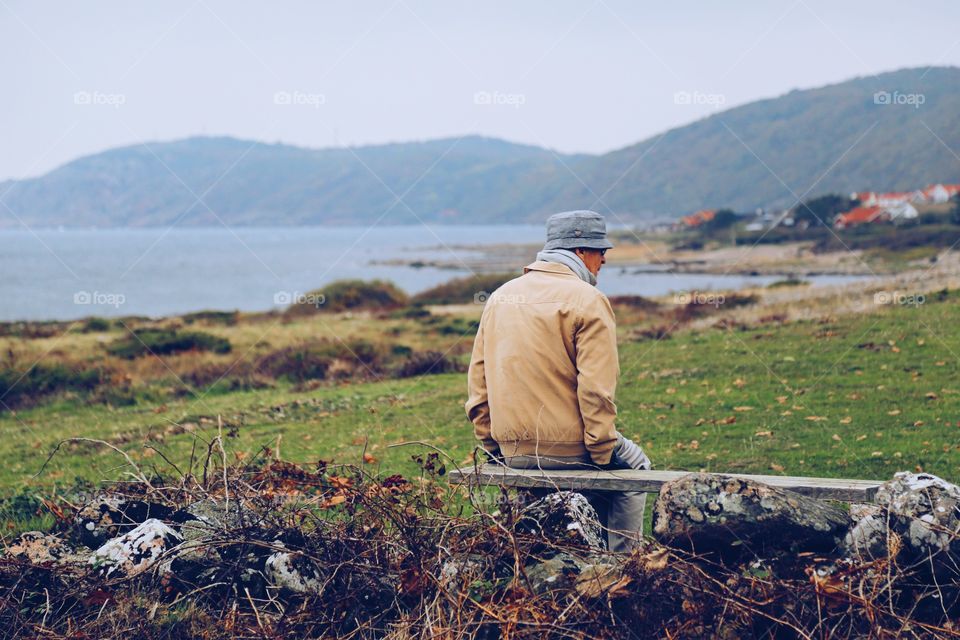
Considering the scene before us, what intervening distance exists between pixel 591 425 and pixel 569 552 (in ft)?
2.78

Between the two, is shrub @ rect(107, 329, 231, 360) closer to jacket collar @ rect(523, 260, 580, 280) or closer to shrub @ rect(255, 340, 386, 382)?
shrub @ rect(255, 340, 386, 382)

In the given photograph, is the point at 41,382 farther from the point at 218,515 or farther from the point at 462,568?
the point at 462,568

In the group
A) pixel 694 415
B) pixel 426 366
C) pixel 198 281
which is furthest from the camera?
pixel 198 281

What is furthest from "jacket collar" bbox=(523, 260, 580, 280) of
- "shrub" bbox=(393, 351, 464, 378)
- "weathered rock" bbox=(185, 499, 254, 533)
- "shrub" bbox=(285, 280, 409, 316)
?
"shrub" bbox=(285, 280, 409, 316)

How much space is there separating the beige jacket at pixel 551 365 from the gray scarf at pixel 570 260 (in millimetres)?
53

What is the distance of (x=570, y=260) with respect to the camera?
6160mm

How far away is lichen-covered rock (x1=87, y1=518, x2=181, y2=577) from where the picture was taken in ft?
19.1

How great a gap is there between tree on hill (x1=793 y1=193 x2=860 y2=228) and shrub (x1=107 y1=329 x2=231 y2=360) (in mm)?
102598

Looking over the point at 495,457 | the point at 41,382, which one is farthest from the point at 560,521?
the point at 41,382

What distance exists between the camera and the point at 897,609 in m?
4.83

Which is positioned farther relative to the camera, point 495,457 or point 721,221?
point 721,221

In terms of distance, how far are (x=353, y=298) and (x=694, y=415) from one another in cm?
4570

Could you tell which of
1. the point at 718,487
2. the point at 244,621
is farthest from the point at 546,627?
the point at 244,621

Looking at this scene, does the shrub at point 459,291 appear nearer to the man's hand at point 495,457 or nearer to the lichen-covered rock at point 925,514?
the man's hand at point 495,457
